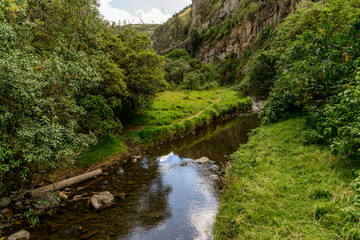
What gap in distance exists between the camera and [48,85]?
9523mm

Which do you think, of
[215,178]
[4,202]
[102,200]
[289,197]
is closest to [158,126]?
[215,178]

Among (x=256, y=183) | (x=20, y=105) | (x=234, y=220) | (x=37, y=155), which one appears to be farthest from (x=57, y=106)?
(x=256, y=183)

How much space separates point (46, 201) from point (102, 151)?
7.17 meters

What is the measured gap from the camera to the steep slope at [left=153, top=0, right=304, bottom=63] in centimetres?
5922

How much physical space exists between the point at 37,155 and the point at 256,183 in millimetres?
9907

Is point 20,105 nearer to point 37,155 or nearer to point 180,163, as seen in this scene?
point 37,155

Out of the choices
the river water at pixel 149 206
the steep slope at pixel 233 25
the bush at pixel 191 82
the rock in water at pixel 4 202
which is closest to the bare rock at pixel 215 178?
the river water at pixel 149 206

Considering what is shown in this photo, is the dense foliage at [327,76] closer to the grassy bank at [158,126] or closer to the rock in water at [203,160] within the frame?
the rock in water at [203,160]

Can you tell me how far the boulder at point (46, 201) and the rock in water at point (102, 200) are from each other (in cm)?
179

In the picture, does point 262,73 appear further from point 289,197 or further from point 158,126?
point 289,197

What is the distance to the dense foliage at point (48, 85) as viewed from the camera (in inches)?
300

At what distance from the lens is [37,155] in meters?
8.02

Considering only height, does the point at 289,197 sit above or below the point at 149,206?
above

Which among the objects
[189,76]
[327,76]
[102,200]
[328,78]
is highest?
[189,76]
